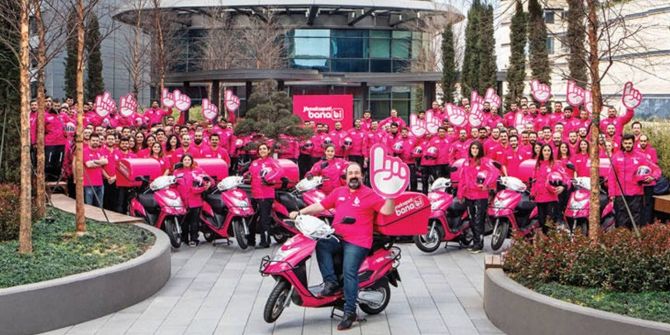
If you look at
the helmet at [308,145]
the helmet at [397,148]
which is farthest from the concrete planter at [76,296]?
the helmet at [308,145]

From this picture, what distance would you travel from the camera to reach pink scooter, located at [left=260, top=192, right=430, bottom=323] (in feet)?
28.5

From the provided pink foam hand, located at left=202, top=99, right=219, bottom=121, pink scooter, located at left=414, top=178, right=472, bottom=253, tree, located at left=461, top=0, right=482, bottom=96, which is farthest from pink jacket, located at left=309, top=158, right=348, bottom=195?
tree, located at left=461, top=0, right=482, bottom=96

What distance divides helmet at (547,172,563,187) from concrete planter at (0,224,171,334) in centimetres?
642

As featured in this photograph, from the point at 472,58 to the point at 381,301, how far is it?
94.3 feet

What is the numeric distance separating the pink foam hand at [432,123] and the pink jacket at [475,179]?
7.64 meters

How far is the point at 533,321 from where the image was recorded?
26.6 feet

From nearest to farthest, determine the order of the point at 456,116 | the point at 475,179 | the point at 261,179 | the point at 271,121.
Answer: the point at 475,179 < the point at 261,179 < the point at 456,116 < the point at 271,121

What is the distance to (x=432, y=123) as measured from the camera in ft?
70.5

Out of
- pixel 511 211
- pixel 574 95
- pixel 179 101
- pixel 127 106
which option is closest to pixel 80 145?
pixel 511 211

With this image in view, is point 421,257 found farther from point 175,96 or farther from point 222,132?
point 175,96

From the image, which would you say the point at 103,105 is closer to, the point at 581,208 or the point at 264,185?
the point at 264,185

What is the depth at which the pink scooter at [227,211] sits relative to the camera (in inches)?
542

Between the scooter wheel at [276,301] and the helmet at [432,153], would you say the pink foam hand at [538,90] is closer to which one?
the helmet at [432,153]

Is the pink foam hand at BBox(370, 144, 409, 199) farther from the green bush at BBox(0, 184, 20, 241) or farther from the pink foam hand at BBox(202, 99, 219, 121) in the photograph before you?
the pink foam hand at BBox(202, 99, 219, 121)
